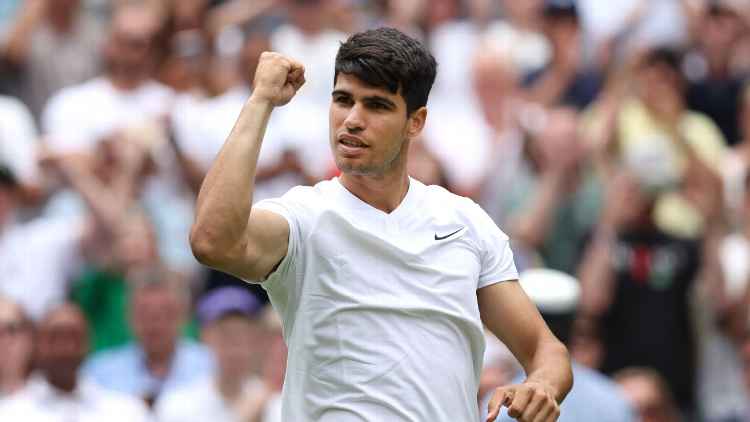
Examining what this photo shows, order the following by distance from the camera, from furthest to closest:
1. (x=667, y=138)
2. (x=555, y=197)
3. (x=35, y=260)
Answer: (x=667, y=138) → (x=555, y=197) → (x=35, y=260)

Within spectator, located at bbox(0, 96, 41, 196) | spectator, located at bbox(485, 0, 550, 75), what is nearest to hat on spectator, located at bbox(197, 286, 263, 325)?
spectator, located at bbox(0, 96, 41, 196)

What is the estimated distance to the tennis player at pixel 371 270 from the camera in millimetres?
4438

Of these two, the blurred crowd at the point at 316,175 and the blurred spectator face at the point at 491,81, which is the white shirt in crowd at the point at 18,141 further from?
the blurred spectator face at the point at 491,81

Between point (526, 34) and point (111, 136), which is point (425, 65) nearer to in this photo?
point (111, 136)

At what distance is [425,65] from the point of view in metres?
4.66

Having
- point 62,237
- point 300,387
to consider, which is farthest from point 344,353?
point 62,237

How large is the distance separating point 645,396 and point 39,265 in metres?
3.28

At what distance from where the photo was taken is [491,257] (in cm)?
478

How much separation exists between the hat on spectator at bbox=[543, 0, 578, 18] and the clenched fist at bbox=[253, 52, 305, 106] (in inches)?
244

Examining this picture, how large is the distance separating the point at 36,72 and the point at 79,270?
5.28 feet

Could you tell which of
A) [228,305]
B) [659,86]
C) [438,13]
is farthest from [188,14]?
[659,86]

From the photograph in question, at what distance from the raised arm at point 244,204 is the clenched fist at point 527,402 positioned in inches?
27.5

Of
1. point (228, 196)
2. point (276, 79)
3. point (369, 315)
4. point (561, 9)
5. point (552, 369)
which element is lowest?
point (561, 9)

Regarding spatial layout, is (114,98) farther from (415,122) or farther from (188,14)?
(415,122)
